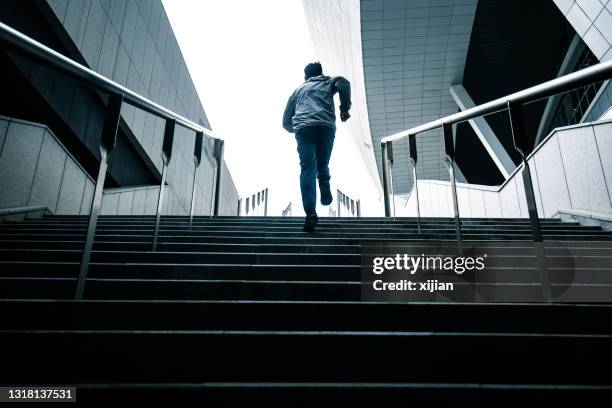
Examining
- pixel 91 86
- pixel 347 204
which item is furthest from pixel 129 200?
pixel 347 204

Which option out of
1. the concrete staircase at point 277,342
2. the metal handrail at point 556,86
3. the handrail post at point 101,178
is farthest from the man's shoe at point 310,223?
the handrail post at point 101,178

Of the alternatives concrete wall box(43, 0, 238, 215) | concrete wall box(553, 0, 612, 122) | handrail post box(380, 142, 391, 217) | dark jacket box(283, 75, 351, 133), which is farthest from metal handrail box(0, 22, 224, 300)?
concrete wall box(553, 0, 612, 122)

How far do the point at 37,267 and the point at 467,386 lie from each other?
2259 mm

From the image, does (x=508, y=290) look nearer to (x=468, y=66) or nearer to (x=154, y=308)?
(x=154, y=308)

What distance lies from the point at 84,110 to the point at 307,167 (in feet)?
16.9

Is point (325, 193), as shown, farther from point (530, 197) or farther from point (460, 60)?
point (460, 60)

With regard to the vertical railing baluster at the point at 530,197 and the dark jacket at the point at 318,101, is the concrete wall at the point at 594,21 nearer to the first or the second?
the dark jacket at the point at 318,101

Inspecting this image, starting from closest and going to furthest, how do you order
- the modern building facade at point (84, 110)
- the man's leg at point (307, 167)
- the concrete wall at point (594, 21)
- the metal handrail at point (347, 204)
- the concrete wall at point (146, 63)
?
1. the man's leg at point (307, 167)
2. the modern building facade at point (84, 110)
3. the concrete wall at point (594, 21)
4. the concrete wall at point (146, 63)
5. the metal handrail at point (347, 204)

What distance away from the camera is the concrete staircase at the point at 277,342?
118 centimetres

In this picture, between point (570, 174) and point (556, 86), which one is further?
point (570, 174)

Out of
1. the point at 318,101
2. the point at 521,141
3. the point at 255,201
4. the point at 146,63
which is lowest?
the point at 521,141

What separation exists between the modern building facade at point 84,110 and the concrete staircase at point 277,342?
2034mm

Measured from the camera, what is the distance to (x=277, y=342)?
4.36 feet

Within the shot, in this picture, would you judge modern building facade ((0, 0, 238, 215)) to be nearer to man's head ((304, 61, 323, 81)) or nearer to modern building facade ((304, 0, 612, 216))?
man's head ((304, 61, 323, 81))
